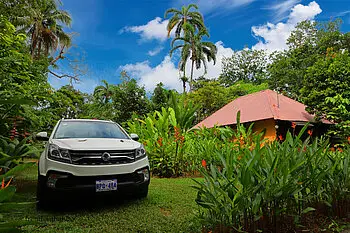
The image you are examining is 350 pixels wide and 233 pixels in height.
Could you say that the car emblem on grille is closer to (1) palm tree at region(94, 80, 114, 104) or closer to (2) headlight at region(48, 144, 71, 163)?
(2) headlight at region(48, 144, 71, 163)

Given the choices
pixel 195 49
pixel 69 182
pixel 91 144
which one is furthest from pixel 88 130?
pixel 195 49

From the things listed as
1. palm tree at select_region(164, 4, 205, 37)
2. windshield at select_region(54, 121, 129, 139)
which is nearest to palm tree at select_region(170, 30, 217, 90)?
palm tree at select_region(164, 4, 205, 37)

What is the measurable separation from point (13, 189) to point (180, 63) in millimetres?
27222

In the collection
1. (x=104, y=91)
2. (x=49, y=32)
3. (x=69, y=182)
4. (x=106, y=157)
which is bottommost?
(x=69, y=182)

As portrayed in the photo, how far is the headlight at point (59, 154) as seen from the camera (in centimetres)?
342

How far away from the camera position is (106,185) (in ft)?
11.4

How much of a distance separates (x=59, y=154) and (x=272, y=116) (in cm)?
1093

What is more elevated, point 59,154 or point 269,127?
point 269,127

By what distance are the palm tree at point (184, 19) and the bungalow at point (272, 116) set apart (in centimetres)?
1397

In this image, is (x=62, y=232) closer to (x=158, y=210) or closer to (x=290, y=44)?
(x=158, y=210)

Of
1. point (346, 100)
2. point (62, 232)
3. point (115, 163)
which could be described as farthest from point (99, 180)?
point (346, 100)

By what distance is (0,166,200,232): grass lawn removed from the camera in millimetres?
2961

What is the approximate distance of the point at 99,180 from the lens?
11.3 ft

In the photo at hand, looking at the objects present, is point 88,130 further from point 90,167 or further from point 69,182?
point 69,182
